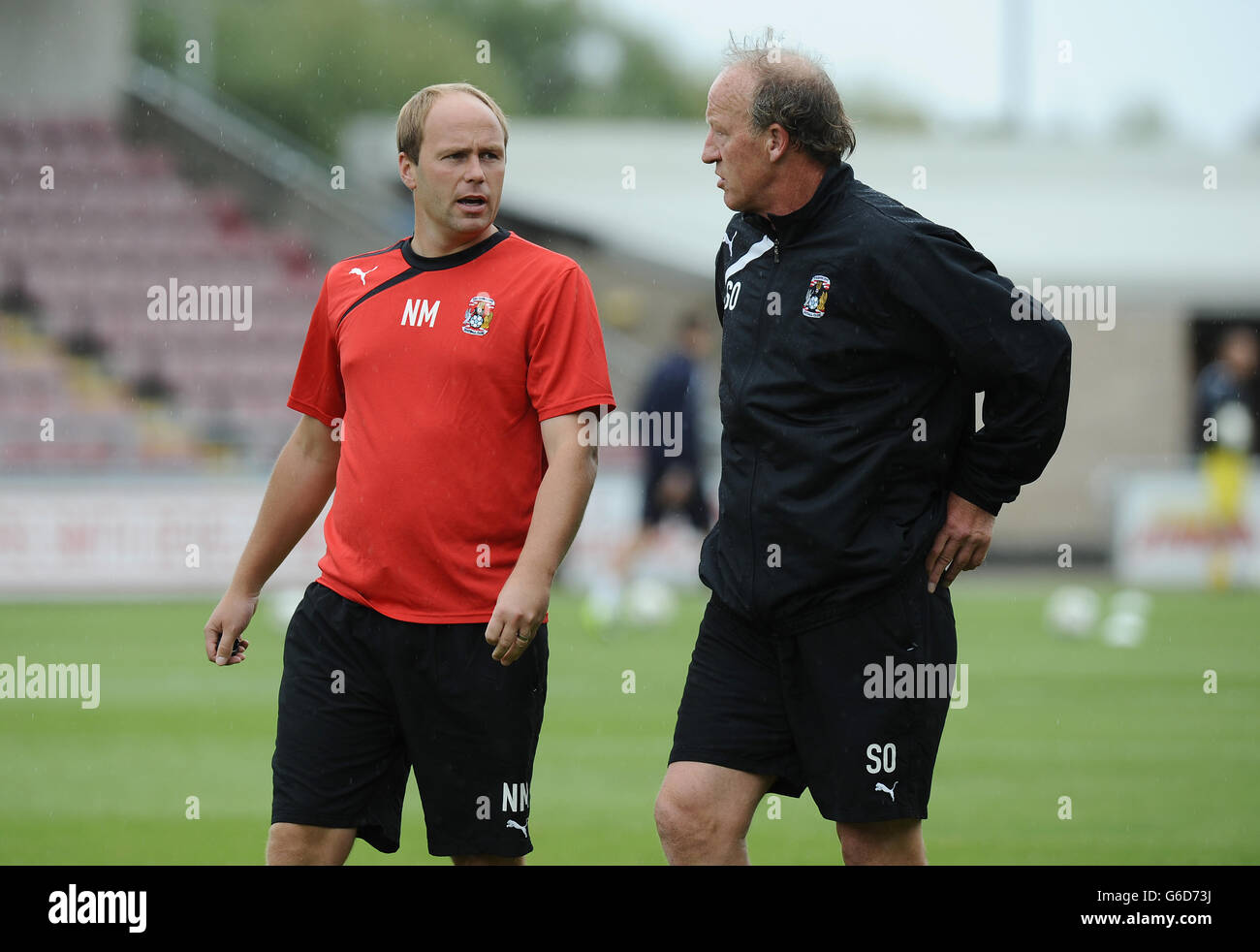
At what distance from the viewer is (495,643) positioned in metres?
3.81

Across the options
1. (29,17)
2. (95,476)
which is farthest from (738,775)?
(29,17)

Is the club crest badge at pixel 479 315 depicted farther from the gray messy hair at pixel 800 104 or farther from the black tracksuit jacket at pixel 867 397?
the gray messy hair at pixel 800 104

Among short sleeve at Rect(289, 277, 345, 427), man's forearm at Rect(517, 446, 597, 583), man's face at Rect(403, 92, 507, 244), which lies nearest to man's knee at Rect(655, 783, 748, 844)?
man's forearm at Rect(517, 446, 597, 583)

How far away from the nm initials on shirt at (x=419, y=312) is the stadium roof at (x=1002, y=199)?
17.9m

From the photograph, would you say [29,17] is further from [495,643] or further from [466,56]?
[466,56]

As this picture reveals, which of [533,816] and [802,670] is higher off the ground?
[802,670]

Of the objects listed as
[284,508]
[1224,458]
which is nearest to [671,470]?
[1224,458]

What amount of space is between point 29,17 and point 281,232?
14.6 ft

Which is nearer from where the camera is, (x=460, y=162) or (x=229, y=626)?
(x=460, y=162)

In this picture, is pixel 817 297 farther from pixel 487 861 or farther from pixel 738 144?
pixel 487 861

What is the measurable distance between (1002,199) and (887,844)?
2197 cm

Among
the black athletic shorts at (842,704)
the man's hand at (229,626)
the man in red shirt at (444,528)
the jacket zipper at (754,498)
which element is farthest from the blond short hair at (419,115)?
the black athletic shorts at (842,704)

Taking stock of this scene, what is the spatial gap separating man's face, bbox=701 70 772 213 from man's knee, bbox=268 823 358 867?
1.76m

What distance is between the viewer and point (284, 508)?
14.0 feet
